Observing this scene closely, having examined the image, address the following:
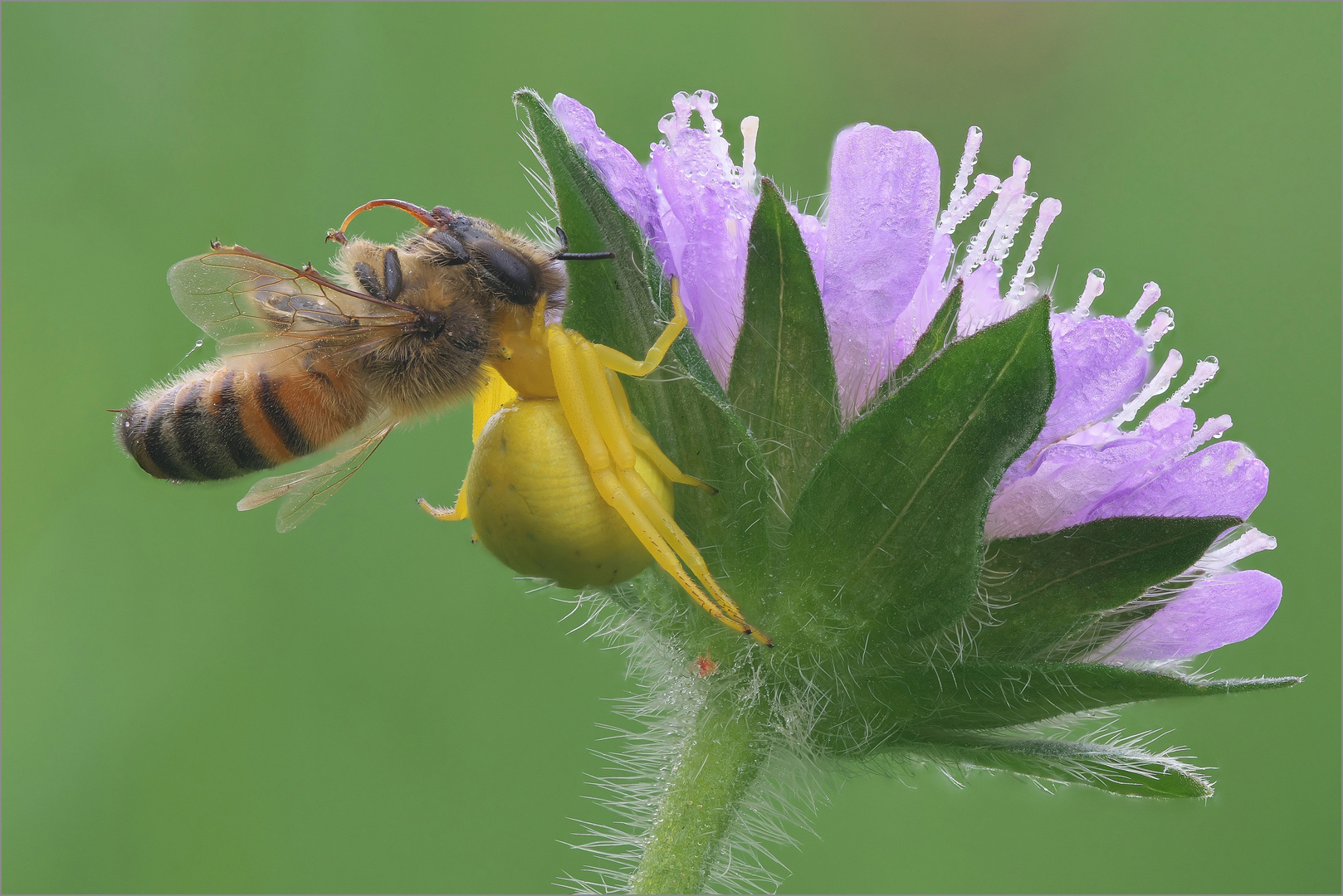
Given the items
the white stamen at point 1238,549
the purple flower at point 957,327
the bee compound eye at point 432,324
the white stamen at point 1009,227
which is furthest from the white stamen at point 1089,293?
the bee compound eye at point 432,324

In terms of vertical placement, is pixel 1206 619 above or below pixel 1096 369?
below

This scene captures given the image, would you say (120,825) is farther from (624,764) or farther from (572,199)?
(572,199)

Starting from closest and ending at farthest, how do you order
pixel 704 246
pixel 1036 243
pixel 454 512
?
pixel 704 246 → pixel 1036 243 → pixel 454 512

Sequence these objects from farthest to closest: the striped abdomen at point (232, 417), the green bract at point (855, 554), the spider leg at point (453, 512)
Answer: the spider leg at point (453, 512) → the striped abdomen at point (232, 417) → the green bract at point (855, 554)

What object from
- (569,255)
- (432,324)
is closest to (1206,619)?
(569,255)

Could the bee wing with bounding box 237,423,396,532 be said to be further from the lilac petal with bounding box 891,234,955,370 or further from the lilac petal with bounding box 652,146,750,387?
the lilac petal with bounding box 891,234,955,370

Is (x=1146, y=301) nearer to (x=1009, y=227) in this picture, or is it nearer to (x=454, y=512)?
(x=1009, y=227)

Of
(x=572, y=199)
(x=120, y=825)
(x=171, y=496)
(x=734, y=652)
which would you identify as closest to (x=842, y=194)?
(x=572, y=199)

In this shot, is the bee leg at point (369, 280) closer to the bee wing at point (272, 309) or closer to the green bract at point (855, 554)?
the bee wing at point (272, 309)
